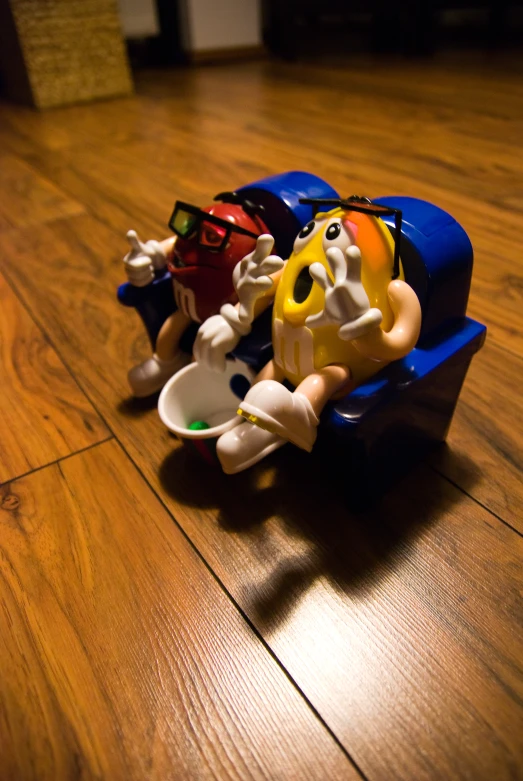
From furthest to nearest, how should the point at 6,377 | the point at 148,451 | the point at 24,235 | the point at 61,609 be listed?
the point at 24,235 < the point at 6,377 < the point at 148,451 < the point at 61,609

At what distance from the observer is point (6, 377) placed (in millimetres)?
836

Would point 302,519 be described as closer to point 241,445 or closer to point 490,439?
point 241,445

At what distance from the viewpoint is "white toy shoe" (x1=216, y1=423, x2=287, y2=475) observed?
0.55 meters

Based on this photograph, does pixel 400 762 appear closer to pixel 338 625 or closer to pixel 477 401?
pixel 338 625

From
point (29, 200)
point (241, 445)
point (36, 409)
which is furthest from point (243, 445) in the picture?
point (29, 200)

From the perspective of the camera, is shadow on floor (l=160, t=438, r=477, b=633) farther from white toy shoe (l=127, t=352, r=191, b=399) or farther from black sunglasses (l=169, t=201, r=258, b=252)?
black sunglasses (l=169, t=201, r=258, b=252)

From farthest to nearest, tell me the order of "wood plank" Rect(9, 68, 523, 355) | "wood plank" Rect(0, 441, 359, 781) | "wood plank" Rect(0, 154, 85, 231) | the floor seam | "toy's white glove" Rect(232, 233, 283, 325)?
"wood plank" Rect(0, 154, 85, 231), "wood plank" Rect(9, 68, 523, 355), the floor seam, "toy's white glove" Rect(232, 233, 283, 325), "wood plank" Rect(0, 441, 359, 781)

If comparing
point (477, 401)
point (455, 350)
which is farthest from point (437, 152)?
point (455, 350)

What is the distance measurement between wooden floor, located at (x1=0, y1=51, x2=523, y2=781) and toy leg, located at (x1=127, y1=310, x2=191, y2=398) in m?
0.03

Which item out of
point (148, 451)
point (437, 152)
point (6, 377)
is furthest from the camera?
point (437, 152)

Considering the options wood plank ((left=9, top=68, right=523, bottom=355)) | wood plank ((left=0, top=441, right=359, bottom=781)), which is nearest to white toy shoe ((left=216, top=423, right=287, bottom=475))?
wood plank ((left=0, top=441, right=359, bottom=781))

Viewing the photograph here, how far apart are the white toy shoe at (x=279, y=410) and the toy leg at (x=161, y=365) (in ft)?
0.82

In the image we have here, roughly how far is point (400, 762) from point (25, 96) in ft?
8.98

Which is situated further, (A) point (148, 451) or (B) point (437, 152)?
(B) point (437, 152)
